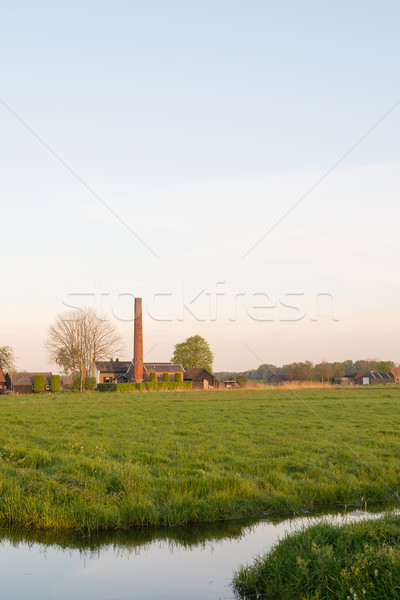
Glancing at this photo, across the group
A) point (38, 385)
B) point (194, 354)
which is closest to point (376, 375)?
point (194, 354)

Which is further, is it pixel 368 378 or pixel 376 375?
pixel 376 375

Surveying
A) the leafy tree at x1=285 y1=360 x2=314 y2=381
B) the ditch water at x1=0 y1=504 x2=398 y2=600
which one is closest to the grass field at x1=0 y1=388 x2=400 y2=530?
the ditch water at x1=0 y1=504 x2=398 y2=600

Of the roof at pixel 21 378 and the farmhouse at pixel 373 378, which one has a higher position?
the roof at pixel 21 378

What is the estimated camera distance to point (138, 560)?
23.9ft

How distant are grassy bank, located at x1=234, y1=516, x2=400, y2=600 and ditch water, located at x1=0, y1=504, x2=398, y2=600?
49 cm

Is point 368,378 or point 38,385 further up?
point 38,385

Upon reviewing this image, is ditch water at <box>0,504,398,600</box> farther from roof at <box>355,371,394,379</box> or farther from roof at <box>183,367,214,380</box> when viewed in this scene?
roof at <box>355,371,394,379</box>

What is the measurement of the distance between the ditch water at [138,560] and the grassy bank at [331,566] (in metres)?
0.49

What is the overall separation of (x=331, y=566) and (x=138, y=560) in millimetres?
2795

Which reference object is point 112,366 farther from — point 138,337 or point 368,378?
point 368,378

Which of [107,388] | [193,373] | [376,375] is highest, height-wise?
[193,373]

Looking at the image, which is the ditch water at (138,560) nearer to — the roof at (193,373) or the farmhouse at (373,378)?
the roof at (193,373)

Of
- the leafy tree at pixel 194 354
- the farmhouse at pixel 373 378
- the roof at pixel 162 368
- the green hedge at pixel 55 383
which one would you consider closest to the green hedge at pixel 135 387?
the green hedge at pixel 55 383

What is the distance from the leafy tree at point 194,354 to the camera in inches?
4072
